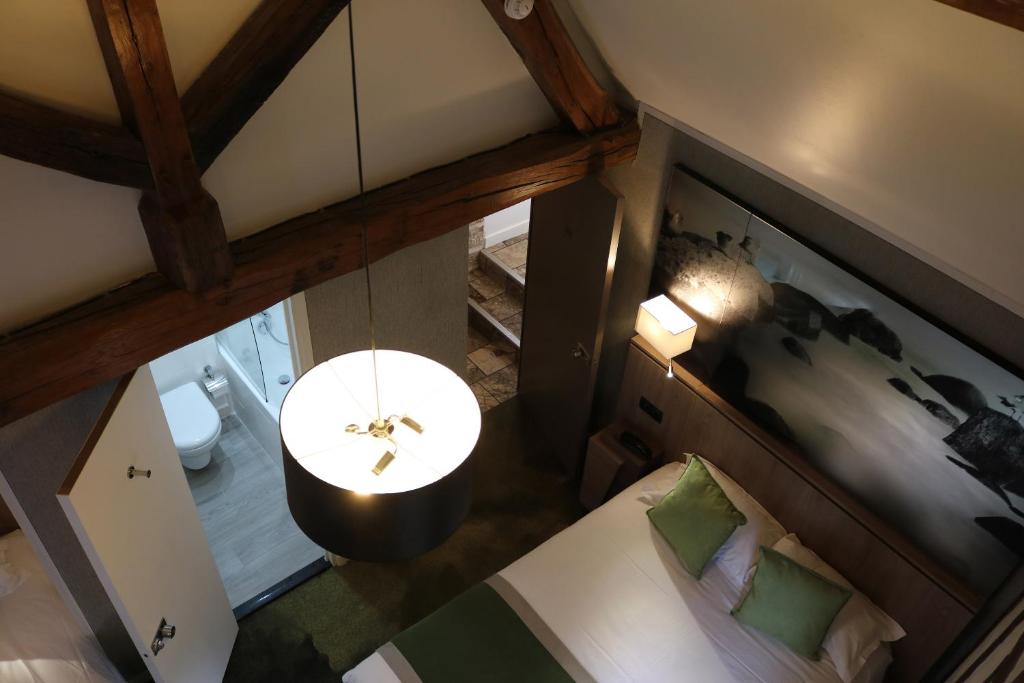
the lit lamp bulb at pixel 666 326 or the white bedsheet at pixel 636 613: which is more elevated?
the lit lamp bulb at pixel 666 326

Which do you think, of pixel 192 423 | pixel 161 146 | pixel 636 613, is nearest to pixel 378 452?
pixel 161 146

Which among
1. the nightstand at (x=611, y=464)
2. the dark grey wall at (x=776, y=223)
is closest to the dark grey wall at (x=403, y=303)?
the dark grey wall at (x=776, y=223)

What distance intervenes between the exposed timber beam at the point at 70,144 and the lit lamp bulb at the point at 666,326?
2.18 meters

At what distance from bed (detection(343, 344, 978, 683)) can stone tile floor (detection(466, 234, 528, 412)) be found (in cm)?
157

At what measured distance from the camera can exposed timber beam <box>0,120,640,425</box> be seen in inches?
86.4

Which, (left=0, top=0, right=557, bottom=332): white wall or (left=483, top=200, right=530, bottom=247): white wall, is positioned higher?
(left=0, top=0, right=557, bottom=332): white wall

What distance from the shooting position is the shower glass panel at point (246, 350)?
438cm

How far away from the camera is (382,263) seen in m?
3.24

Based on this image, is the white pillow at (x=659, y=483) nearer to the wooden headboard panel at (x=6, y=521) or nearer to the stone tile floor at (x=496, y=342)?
the stone tile floor at (x=496, y=342)

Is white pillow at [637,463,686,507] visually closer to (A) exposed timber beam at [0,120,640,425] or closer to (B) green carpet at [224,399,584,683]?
(B) green carpet at [224,399,584,683]

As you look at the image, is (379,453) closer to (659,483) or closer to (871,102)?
(871,102)

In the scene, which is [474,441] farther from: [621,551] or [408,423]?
[621,551]

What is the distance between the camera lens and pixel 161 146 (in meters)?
1.99

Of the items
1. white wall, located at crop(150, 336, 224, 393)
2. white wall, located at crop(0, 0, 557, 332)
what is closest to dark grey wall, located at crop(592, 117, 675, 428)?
white wall, located at crop(0, 0, 557, 332)
